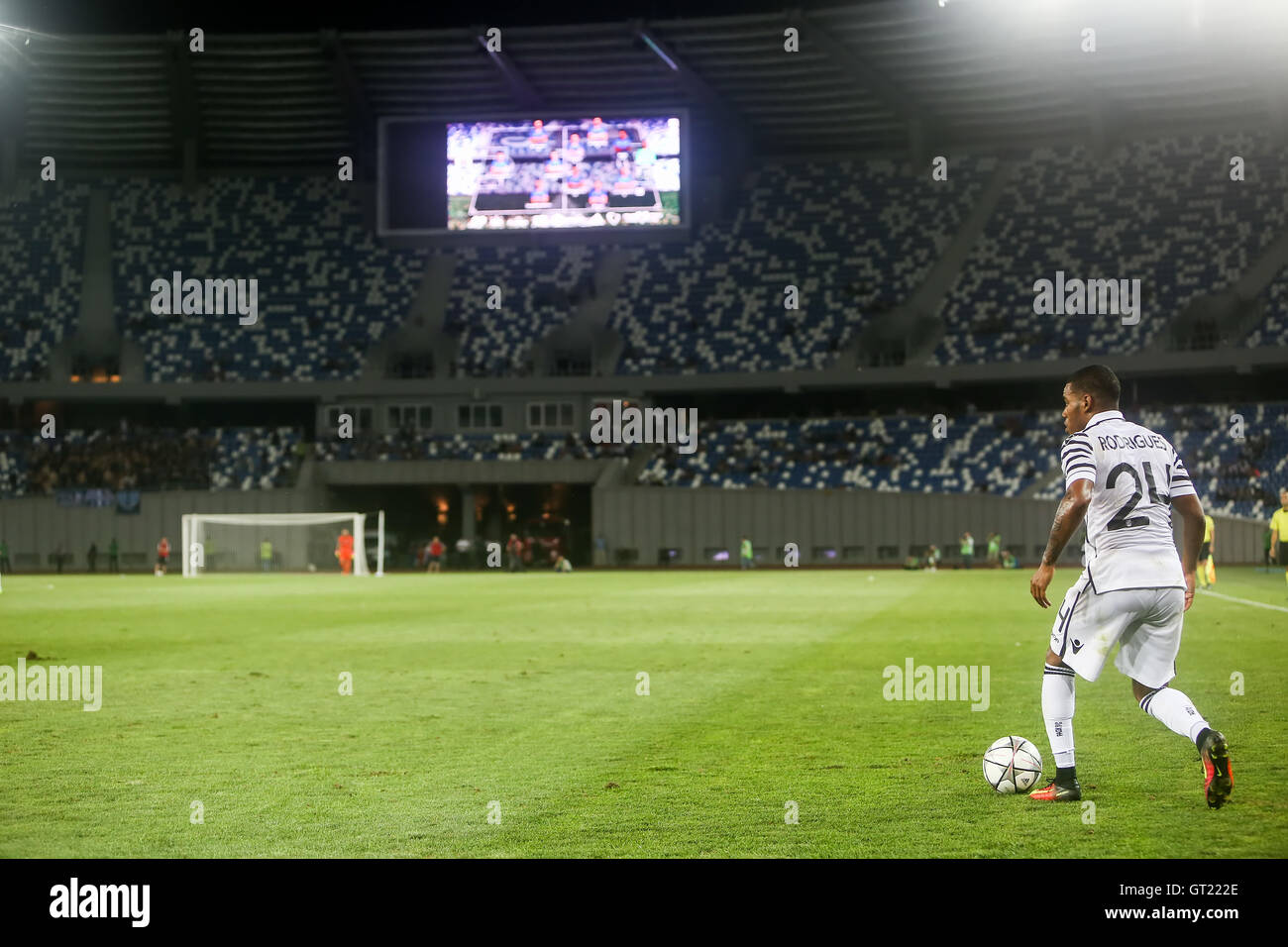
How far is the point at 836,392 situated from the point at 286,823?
57469 mm

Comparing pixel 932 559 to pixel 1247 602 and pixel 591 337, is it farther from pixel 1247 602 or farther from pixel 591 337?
pixel 1247 602

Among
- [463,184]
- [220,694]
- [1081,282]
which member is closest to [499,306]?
[463,184]

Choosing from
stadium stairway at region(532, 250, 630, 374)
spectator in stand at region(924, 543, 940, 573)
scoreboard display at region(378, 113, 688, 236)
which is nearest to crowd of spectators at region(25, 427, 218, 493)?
scoreboard display at region(378, 113, 688, 236)

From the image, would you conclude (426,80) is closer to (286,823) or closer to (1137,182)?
(1137,182)

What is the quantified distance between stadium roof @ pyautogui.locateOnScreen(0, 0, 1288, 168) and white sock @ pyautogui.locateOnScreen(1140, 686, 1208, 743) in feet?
175

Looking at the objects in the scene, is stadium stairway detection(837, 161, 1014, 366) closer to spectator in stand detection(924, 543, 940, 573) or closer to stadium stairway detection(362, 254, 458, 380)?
spectator in stand detection(924, 543, 940, 573)

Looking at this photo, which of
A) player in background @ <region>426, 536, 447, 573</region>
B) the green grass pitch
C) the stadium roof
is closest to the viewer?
the green grass pitch

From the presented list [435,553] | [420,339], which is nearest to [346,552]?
[435,553]

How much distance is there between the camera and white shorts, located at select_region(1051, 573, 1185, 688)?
747cm

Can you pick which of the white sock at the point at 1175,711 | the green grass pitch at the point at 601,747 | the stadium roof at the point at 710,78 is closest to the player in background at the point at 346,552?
the stadium roof at the point at 710,78

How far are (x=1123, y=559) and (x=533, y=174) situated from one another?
198 feet

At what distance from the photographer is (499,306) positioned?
66.6 m

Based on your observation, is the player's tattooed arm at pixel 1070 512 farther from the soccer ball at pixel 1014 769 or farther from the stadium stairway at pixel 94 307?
the stadium stairway at pixel 94 307

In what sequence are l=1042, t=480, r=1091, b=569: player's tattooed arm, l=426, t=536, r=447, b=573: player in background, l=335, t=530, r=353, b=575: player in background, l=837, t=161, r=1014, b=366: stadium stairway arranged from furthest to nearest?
l=837, t=161, r=1014, b=366: stadium stairway, l=426, t=536, r=447, b=573: player in background, l=335, t=530, r=353, b=575: player in background, l=1042, t=480, r=1091, b=569: player's tattooed arm
